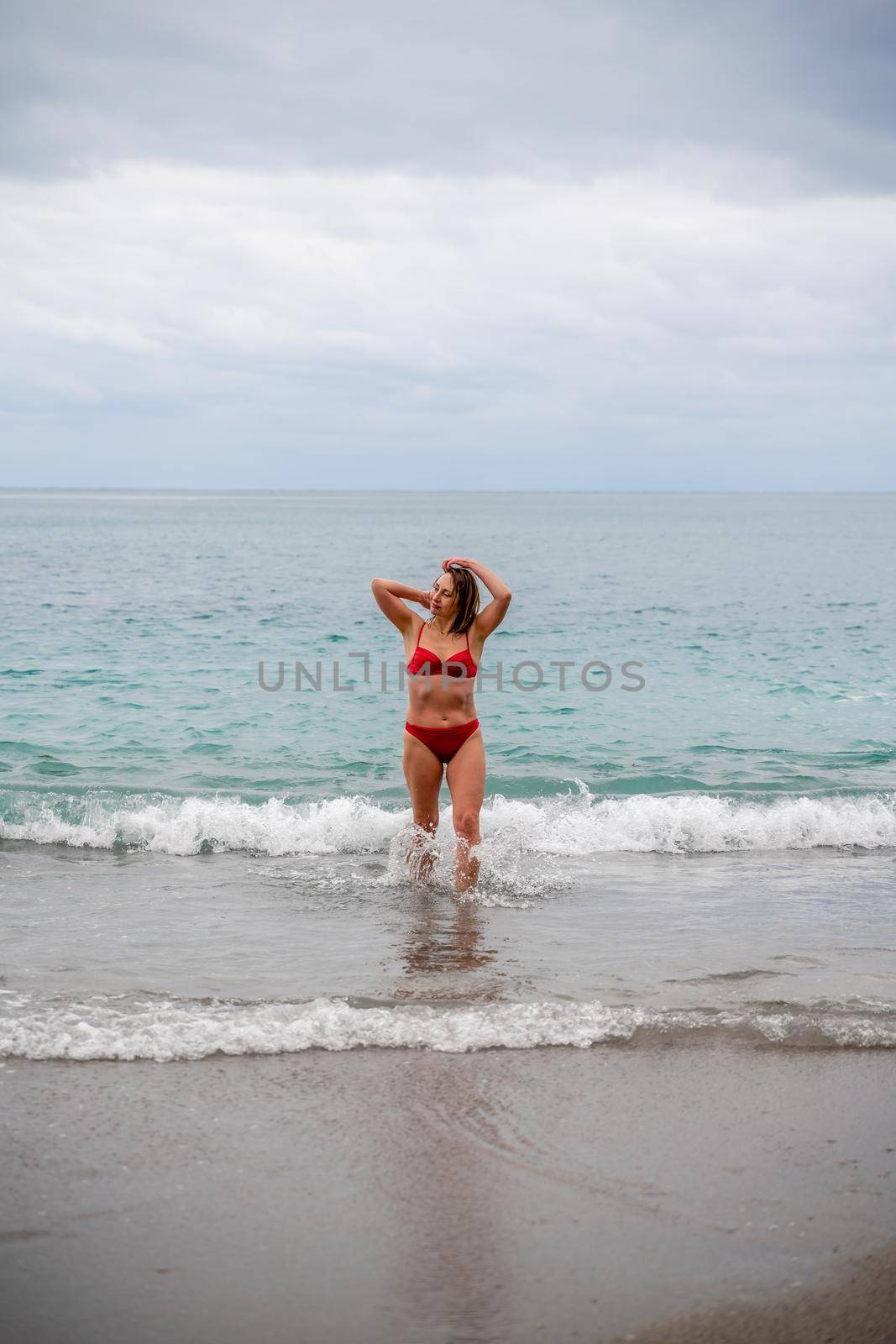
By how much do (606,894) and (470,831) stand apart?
3.41 ft

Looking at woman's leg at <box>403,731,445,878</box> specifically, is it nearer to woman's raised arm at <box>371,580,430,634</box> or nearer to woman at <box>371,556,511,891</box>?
woman at <box>371,556,511,891</box>

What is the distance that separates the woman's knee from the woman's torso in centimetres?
54

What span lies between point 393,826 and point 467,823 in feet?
6.24

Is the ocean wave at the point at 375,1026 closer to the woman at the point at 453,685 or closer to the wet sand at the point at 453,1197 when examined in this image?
the wet sand at the point at 453,1197

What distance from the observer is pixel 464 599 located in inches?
257

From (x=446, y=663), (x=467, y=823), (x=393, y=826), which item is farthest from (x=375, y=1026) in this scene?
(x=393, y=826)

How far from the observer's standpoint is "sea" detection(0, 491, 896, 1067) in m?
4.78

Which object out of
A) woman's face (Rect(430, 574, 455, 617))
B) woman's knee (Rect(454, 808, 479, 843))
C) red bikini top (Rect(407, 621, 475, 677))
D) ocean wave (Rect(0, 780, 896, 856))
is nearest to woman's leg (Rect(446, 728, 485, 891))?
woman's knee (Rect(454, 808, 479, 843))

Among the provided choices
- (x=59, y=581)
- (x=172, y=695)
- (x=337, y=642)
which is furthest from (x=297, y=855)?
(x=59, y=581)

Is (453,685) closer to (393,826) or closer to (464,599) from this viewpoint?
(464,599)

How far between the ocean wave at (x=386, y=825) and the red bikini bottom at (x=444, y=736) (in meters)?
1.46

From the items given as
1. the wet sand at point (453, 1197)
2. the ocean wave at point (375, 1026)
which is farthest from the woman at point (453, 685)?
the wet sand at point (453, 1197)

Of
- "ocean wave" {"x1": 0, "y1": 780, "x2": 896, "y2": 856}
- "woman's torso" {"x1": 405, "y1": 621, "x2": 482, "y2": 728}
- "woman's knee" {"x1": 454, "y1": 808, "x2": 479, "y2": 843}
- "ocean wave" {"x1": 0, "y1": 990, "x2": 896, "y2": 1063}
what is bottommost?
"ocean wave" {"x1": 0, "y1": 780, "x2": 896, "y2": 856}

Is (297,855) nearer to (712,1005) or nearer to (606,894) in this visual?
(606,894)
